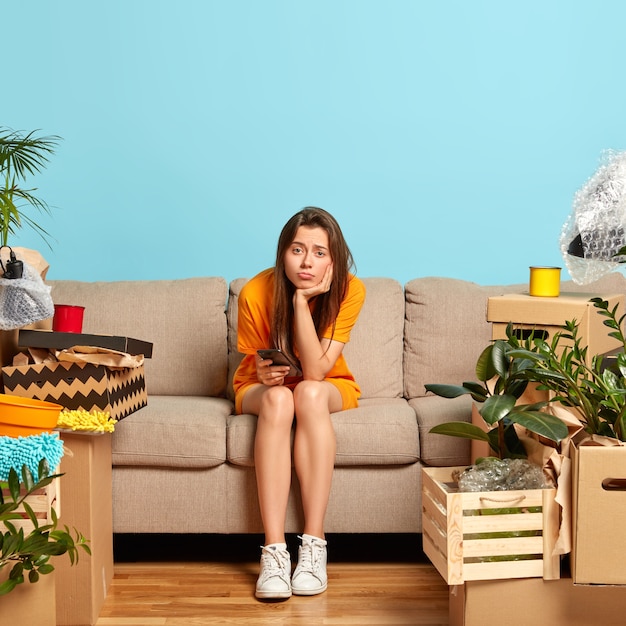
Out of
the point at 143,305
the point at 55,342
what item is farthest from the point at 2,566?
the point at 143,305

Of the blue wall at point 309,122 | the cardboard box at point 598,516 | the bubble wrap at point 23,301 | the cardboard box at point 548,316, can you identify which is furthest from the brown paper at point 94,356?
the blue wall at point 309,122

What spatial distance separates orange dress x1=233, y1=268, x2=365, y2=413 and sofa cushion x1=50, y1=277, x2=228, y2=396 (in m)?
0.28

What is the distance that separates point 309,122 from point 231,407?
128cm

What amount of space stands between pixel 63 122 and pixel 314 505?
6.30 ft

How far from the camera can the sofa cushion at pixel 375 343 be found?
310 centimetres

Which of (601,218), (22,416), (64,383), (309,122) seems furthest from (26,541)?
(309,122)

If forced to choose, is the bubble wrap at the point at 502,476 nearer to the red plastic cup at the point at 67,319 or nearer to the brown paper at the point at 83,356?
the brown paper at the point at 83,356

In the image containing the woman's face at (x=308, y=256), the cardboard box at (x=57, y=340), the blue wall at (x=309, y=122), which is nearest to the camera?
the cardboard box at (x=57, y=340)

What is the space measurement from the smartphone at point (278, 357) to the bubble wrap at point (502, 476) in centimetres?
68

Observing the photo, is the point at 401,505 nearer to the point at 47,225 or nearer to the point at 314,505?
the point at 314,505

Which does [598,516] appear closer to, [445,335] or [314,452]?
[314,452]

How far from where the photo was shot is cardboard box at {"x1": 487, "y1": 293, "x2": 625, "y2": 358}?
7.48 ft

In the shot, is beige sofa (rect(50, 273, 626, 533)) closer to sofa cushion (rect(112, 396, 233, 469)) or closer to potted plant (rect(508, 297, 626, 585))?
sofa cushion (rect(112, 396, 233, 469))

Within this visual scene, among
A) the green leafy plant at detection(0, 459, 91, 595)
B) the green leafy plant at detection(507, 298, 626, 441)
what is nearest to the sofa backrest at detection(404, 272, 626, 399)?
the green leafy plant at detection(507, 298, 626, 441)
